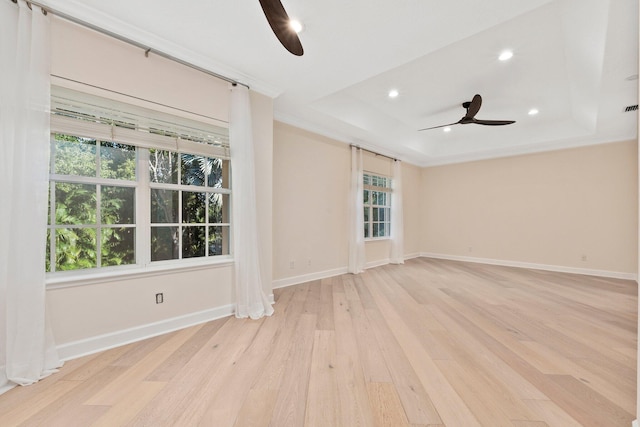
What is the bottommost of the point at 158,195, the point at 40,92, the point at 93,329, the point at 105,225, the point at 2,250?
the point at 93,329

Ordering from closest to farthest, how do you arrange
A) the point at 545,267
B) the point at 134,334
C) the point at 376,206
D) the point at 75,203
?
the point at 75,203 < the point at 134,334 < the point at 545,267 < the point at 376,206

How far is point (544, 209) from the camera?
5402mm

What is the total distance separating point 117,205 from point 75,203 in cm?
28

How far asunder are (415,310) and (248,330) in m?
1.97

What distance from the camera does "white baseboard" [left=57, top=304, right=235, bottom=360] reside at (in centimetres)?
198

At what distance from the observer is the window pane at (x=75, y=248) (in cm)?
208

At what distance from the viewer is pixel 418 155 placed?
6.41 metres

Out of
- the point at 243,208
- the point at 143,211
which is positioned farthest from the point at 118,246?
the point at 243,208

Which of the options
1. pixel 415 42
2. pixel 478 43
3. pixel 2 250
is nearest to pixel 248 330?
pixel 2 250

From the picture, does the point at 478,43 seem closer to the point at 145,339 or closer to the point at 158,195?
the point at 158,195

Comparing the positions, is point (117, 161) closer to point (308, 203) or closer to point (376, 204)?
point (308, 203)

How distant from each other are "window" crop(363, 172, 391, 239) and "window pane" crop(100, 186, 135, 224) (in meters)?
4.29

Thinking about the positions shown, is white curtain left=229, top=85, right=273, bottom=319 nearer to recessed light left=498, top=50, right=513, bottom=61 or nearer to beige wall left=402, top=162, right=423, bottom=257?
recessed light left=498, top=50, right=513, bottom=61

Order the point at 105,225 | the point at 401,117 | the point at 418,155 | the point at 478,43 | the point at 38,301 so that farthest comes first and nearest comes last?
the point at 418,155 → the point at 401,117 → the point at 478,43 → the point at 105,225 → the point at 38,301
